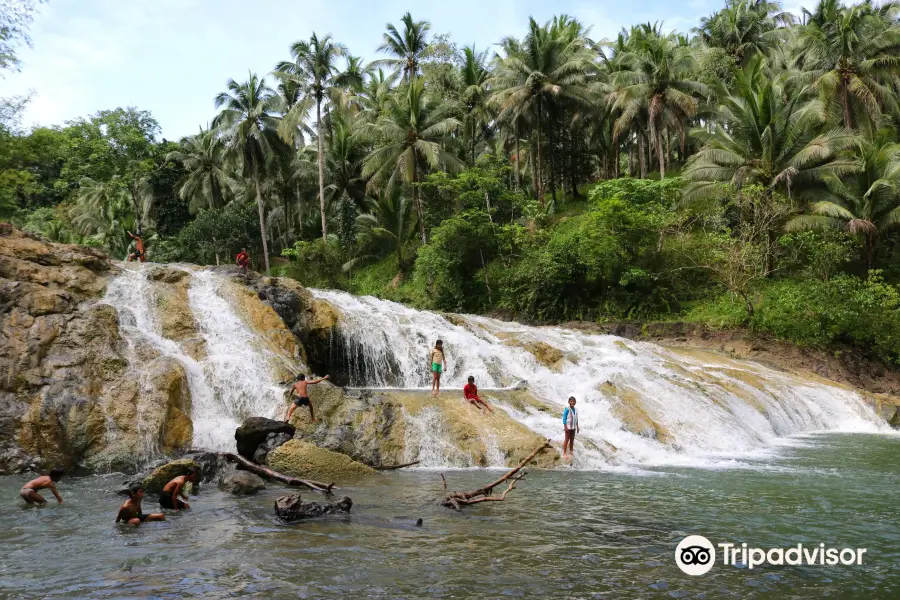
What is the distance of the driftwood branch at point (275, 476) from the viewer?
10.8 meters

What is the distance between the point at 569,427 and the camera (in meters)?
13.6

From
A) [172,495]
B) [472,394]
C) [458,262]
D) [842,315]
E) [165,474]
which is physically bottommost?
[172,495]

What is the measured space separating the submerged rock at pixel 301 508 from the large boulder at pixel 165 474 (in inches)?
92.2

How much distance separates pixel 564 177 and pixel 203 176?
2721 centimetres

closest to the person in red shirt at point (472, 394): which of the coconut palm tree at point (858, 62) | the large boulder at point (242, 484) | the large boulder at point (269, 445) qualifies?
the large boulder at point (269, 445)

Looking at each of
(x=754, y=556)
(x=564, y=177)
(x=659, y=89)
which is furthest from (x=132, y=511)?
(x=564, y=177)

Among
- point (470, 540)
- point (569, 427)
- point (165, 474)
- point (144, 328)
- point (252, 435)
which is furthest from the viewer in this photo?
point (144, 328)

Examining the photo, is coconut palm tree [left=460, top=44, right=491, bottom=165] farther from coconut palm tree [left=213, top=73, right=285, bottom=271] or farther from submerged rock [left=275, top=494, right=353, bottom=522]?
submerged rock [left=275, top=494, right=353, bottom=522]

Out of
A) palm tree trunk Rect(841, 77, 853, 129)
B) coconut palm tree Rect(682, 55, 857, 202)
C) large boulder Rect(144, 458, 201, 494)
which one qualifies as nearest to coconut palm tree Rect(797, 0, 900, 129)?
palm tree trunk Rect(841, 77, 853, 129)

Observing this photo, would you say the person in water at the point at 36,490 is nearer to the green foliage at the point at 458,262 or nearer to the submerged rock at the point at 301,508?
the submerged rock at the point at 301,508

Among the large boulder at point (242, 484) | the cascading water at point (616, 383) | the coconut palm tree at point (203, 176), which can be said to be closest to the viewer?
the large boulder at point (242, 484)

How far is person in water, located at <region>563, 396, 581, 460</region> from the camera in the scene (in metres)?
13.5

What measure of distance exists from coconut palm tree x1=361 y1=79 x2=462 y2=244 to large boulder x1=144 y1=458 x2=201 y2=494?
93.9ft

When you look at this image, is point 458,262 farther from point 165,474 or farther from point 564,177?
point 165,474
